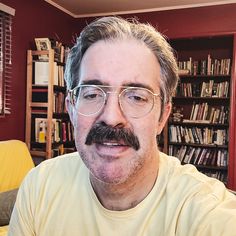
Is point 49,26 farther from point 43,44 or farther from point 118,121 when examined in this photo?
point 118,121

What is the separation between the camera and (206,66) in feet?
14.1

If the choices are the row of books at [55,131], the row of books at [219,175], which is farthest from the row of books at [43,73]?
the row of books at [219,175]

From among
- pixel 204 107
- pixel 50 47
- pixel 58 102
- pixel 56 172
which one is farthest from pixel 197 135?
pixel 56 172

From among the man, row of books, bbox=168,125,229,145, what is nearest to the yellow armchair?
the man

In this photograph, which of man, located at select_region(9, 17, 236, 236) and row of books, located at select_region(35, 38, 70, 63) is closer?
man, located at select_region(9, 17, 236, 236)

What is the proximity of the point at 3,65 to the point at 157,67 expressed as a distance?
2.72 meters

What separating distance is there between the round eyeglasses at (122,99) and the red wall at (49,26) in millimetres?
2651

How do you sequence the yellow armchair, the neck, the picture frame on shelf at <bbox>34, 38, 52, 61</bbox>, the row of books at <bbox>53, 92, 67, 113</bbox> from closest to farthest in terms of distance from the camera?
the neck < the yellow armchair < the picture frame on shelf at <bbox>34, 38, 52, 61</bbox> < the row of books at <bbox>53, 92, 67, 113</bbox>

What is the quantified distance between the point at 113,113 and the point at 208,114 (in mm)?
3842

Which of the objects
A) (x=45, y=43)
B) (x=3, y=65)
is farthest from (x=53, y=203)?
(x=45, y=43)

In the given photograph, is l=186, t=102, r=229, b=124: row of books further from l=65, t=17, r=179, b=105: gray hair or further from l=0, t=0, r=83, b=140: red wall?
l=65, t=17, r=179, b=105: gray hair

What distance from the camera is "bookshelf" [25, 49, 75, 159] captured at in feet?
11.5

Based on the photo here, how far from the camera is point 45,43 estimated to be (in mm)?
3564

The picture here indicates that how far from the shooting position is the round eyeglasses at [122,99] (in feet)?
2.75
